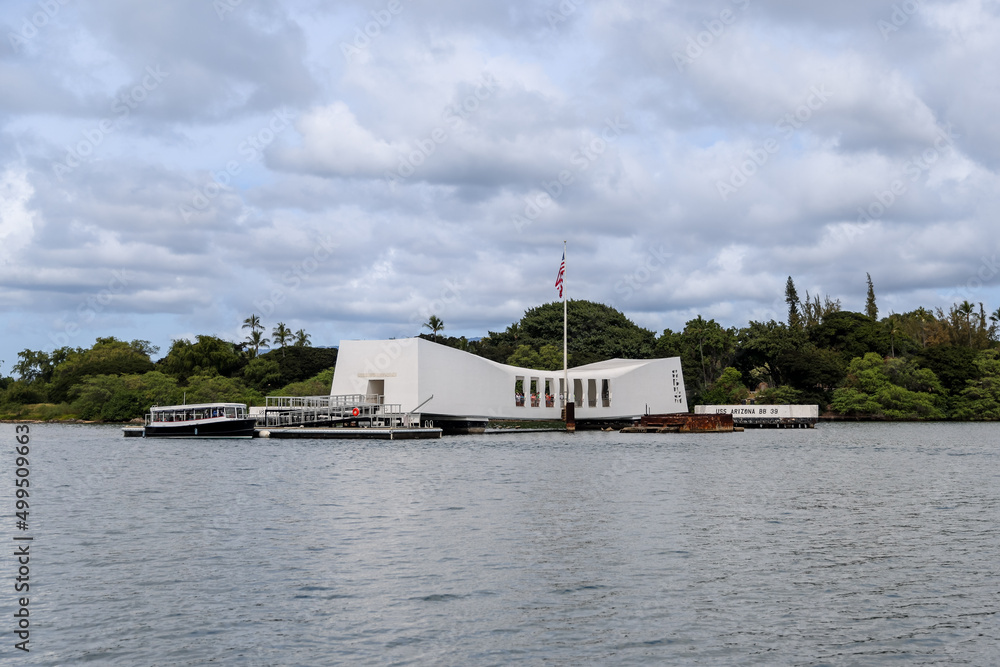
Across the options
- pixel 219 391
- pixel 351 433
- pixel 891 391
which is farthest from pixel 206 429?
pixel 891 391

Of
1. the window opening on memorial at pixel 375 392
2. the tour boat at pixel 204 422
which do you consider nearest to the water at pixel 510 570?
the tour boat at pixel 204 422

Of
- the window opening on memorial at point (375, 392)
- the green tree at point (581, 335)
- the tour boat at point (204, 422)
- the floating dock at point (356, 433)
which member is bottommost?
the floating dock at point (356, 433)

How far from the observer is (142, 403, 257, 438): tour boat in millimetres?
56562

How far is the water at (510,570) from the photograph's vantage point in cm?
1020

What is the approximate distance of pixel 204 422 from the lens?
2234 inches

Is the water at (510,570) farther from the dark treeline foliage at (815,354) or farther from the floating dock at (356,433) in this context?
the dark treeline foliage at (815,354)

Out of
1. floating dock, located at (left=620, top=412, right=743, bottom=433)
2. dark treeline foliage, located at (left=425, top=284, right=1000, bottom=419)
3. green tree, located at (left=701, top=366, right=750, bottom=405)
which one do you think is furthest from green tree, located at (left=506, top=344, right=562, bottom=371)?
floating dock, located at (left=620, top=412, right=743, bottom=433)

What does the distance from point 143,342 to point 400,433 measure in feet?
222

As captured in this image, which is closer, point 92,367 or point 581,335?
point 92,367

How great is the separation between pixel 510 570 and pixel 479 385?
5122 cm

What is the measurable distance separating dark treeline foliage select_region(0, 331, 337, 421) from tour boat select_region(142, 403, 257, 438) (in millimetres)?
22124

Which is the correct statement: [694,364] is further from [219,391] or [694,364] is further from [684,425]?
[219,391]

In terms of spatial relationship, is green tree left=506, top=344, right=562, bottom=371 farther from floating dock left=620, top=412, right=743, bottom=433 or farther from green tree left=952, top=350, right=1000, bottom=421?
green tree left=952, top=350, right=1000, bottom=421

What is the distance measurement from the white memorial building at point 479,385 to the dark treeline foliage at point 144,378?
69.3ft
